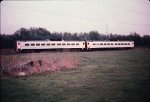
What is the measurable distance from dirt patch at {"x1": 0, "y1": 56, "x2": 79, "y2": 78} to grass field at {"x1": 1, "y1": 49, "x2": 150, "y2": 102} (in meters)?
0.31

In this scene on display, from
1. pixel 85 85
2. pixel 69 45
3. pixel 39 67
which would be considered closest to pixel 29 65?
pixel 39 67

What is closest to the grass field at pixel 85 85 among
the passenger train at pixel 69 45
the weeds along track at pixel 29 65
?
the weeds along track at pixel 29 65

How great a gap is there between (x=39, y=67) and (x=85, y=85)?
273 centimetres

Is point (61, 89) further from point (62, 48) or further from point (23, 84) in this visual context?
point (62, 48)

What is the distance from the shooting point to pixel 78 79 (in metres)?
8.93

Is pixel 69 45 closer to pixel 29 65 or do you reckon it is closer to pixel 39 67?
pixel 39 67

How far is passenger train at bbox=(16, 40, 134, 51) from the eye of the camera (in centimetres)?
1730

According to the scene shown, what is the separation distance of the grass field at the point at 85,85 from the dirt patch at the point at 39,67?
1.02ft

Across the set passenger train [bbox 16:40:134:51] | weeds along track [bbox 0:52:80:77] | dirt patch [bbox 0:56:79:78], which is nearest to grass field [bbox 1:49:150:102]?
weeds along track [bbox 0:52:80:77]

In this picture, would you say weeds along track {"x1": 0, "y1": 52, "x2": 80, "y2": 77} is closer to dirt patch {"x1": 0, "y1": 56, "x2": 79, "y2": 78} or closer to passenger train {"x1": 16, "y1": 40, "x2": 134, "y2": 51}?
dirt patch {"x1": 0, "y1": 56, "x2": 79, "y2": 78}

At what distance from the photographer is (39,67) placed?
998cm

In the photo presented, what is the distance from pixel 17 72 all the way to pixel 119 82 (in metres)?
4.39

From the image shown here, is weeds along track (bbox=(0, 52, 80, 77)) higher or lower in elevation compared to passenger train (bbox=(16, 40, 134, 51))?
lower

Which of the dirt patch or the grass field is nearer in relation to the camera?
the grass field
